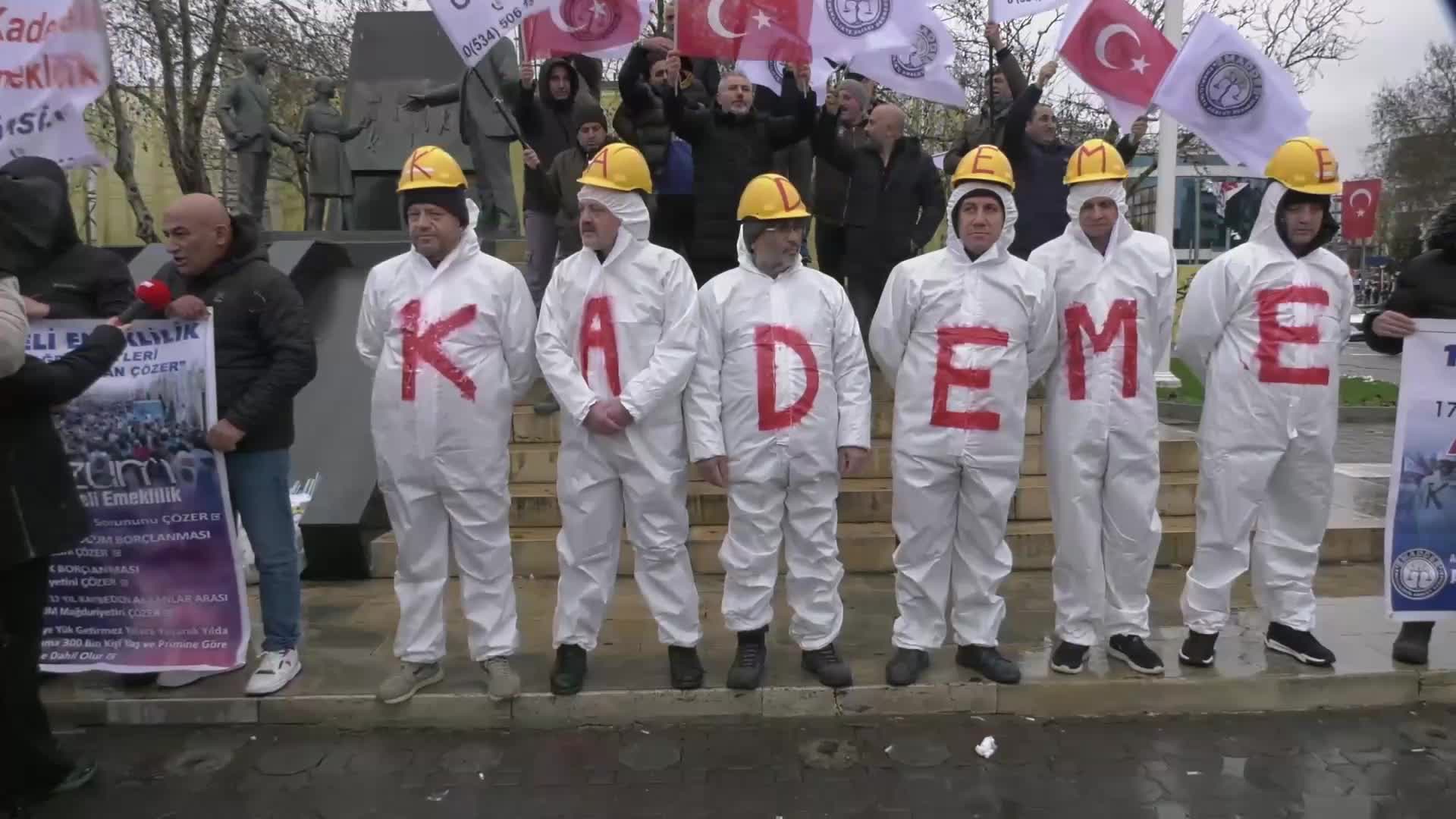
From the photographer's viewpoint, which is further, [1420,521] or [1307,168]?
[1420,521]

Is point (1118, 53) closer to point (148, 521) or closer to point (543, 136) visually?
point (543, 136)

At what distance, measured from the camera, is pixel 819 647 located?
15.1ft

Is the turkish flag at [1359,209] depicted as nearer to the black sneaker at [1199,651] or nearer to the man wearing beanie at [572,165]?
the man wearing beanie at [572,165]

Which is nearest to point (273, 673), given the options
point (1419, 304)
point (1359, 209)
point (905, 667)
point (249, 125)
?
point (905, 667)

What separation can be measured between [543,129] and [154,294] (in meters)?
3.86

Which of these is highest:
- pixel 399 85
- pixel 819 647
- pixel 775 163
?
pixel 399 85

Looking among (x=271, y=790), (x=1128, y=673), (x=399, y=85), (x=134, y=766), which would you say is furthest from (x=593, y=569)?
(x=399, y=85)

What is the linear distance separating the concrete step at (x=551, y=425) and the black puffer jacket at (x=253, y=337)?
2.70 meters

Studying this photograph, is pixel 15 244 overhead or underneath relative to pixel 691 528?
overhead

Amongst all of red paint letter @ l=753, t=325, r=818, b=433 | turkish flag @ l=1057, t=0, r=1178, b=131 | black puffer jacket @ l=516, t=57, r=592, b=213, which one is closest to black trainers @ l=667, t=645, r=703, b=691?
red paint letter @ l=753, t=325, r=818, b=433

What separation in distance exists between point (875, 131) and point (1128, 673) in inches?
156

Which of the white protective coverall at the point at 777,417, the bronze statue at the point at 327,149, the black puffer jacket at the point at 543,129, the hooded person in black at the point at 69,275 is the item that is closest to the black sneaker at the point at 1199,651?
the white protective coverall at the point at 777,417

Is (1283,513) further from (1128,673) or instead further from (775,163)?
(775,163)

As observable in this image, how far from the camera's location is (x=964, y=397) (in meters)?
4.45
